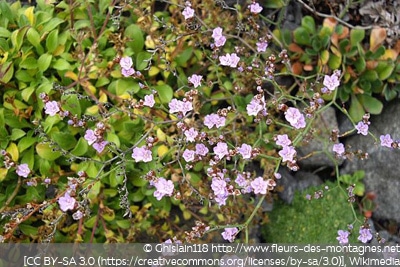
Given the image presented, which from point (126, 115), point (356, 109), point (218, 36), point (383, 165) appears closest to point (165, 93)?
point (126, 115)

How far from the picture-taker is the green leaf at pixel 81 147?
2730 millimetres

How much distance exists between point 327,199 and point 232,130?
3.32 feet

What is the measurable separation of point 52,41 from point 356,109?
193cm

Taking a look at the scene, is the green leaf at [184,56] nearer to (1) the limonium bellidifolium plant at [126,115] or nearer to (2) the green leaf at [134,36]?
(1) the limonium bellidifolium plant at [126,115]

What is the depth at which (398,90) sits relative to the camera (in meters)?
3.38

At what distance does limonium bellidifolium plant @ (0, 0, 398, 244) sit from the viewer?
2652 millimetres

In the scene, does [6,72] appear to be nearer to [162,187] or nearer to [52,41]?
[52,41]

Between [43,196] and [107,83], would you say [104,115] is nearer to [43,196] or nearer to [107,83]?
[107,83]

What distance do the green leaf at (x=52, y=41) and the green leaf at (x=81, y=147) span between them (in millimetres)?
567

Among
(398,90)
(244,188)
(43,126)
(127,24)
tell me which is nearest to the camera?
(244,188)

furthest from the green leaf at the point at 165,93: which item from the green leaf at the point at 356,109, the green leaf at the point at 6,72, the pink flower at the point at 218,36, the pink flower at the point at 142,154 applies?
the green leaf at the point at 356,109

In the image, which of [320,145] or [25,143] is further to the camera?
[320,145]

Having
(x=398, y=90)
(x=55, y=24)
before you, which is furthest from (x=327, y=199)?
(x=55, y=24)

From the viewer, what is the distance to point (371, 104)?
336 cm
